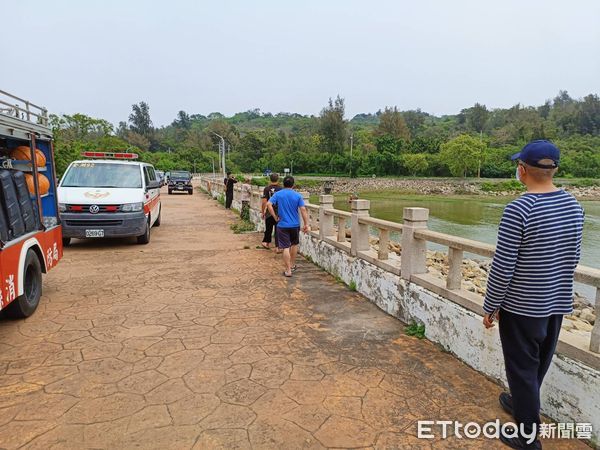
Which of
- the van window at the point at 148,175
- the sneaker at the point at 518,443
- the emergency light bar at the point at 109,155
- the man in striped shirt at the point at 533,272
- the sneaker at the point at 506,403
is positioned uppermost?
the emergency light bar at the point at 109,155

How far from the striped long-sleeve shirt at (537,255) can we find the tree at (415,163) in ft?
222

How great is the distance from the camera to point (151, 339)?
4039 mm

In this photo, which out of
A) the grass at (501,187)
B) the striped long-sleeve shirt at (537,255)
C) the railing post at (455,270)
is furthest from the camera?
the grass at (501,187)

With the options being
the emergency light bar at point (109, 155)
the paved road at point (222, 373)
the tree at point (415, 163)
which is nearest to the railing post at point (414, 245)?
the paved road at point (222, 373)

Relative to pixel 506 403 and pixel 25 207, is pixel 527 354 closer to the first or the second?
pixel 506 403

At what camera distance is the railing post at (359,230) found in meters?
5.79

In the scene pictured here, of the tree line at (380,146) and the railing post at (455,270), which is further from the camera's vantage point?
the tree line at (380,146)

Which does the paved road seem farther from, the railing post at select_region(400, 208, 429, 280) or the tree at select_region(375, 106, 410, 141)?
the tree at select_region(375, 106, 410, 141)

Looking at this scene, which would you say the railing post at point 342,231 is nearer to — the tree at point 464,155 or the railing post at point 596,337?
the railing post at point 596,337

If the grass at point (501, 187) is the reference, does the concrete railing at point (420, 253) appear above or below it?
above

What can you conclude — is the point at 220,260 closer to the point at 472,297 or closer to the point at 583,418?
the point at 472,297

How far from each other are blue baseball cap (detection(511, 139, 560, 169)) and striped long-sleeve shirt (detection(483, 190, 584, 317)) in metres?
0.17

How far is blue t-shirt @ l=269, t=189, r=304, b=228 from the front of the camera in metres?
6.35

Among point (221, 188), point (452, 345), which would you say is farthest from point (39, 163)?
point (221, 188)
